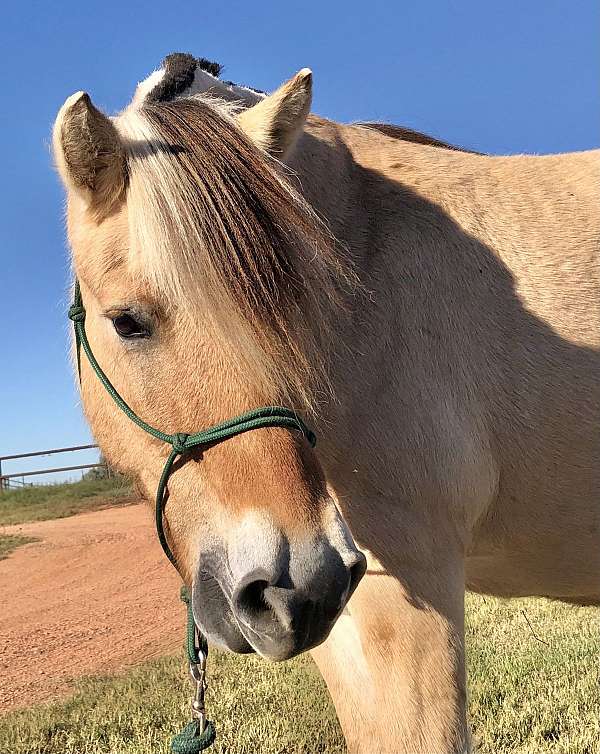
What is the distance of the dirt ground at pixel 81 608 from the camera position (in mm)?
6102

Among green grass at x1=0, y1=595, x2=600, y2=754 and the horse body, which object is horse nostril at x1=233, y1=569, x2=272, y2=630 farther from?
green grass at x1=0, y1=595, x2=600, y2=754

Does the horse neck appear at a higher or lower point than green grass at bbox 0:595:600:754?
higher

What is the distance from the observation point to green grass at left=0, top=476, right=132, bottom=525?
15555 millimetres

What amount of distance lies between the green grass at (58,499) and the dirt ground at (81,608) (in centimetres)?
294

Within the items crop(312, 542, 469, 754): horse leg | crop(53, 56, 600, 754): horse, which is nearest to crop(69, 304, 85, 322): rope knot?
crop(53, 56, 600, 754): horse

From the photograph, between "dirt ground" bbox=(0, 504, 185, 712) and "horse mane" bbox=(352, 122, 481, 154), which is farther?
"dirt ground" bbox=(0, 504, 185, 712)

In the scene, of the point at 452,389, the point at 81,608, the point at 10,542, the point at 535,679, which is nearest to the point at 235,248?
the point at 452,389

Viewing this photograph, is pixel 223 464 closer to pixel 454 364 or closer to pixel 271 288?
pixel 271 288

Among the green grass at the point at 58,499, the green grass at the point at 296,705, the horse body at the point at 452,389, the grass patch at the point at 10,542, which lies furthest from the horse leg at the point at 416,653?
the green grass at the point at 58,499

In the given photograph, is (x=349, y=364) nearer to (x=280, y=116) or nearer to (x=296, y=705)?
(x=280, y=116)

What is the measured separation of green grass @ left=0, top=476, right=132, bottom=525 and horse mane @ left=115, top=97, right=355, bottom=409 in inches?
541

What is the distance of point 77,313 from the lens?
7.82 feet

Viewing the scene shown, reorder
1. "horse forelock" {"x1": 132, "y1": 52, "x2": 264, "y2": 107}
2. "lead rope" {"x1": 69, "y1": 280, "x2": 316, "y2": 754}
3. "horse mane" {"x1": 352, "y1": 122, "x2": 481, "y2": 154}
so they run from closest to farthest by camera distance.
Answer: "lead rope" {"x1": 69, "y1": 280, "x2": 316, "y2": 754}
"horse forelock" {"x1": 132, "y1": 52, "x2": 264, "y2": 107}
"horse mane" {"x1": 352, "y1": 122, "x2": 481, "y2": 154}

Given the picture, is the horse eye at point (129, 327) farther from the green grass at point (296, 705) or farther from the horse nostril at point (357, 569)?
the green grass at point (296, 705)
